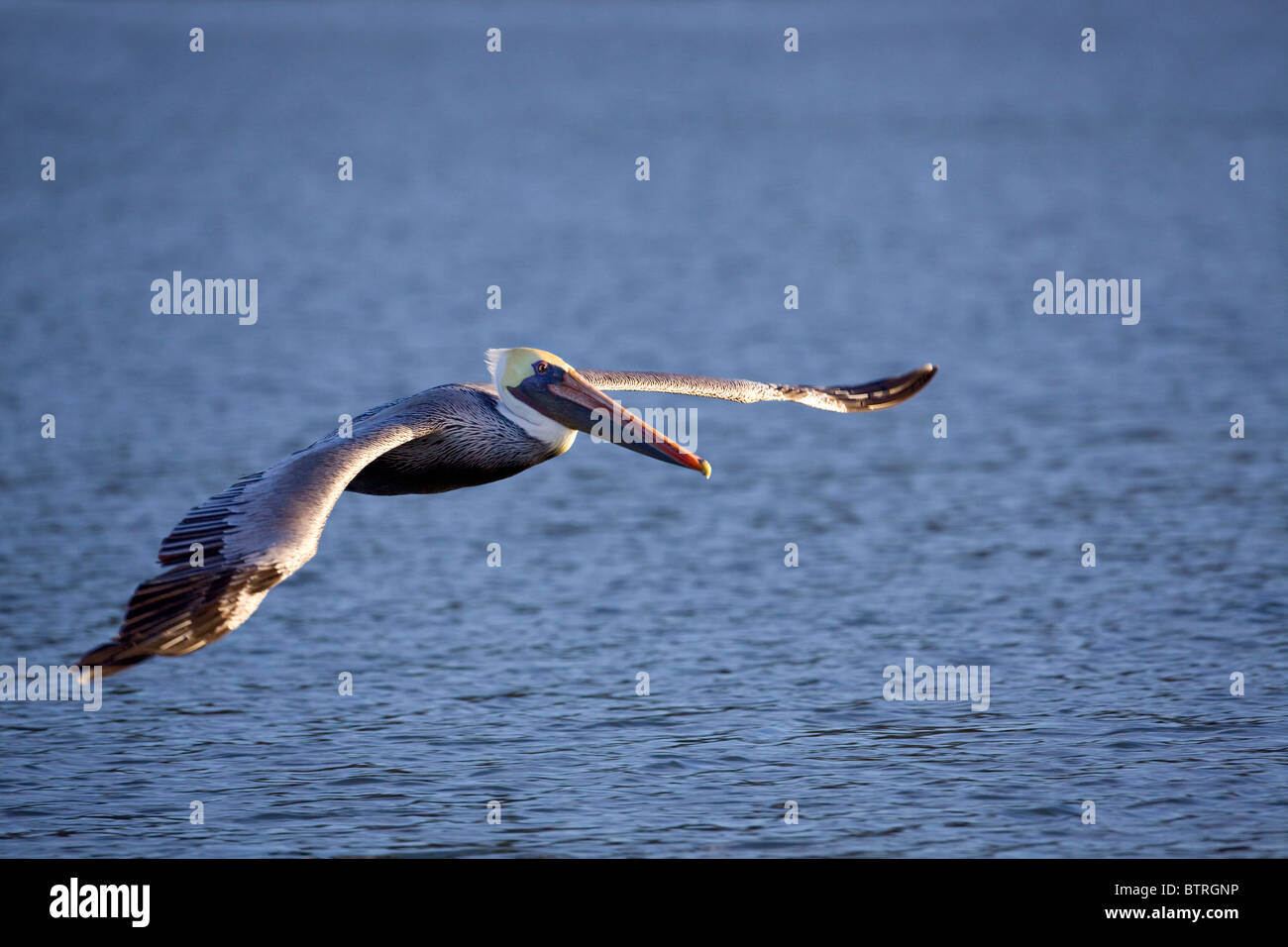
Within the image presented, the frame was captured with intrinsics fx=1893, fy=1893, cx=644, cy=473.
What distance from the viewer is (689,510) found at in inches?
928

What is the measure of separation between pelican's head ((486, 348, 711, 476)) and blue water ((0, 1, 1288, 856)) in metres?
2.67

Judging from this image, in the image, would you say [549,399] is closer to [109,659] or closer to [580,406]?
[580,406]

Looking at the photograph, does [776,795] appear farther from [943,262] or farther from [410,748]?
[943,262]

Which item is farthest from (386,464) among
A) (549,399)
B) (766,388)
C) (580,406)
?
(766,388)

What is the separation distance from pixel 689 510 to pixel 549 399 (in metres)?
9.86

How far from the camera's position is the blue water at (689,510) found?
46.3ft

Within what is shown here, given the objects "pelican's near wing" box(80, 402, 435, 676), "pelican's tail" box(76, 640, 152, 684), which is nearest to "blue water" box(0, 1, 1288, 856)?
"pelican's near wing" box(80, 402, 435, 676)

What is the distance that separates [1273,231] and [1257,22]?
7236cm

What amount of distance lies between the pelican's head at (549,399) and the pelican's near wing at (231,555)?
199 centimetres

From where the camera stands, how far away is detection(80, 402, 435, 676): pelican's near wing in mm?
10148

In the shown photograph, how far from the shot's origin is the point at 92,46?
115375 mm

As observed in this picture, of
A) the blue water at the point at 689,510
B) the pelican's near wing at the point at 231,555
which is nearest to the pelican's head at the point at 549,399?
the pelican's near wing at the point at 231,555

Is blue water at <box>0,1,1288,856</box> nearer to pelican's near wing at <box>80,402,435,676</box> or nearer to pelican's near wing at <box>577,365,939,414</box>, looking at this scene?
pelican's near wing at <box>577,365,939,414</box>

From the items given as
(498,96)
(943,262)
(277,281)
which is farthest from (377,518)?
(498,96)
